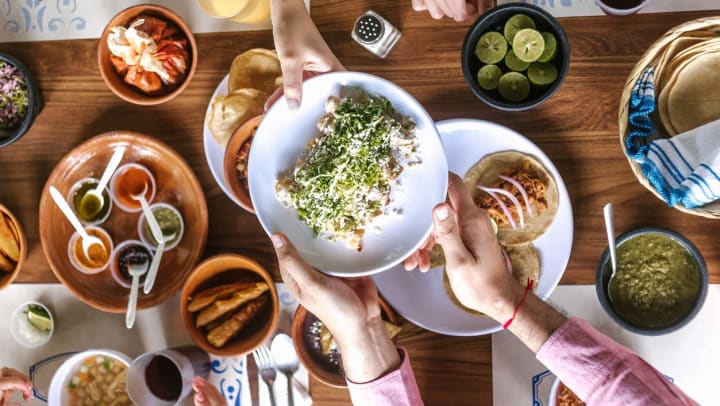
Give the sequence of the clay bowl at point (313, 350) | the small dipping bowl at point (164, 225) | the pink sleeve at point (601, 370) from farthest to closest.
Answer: the small dipping bowl at point (164, 225) < the clay bowl at point (313, 350) < the pink sleeve at point (601, 370)

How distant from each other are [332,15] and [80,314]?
51.7 inches

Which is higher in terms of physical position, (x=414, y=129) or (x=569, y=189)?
(x=414, y=129)

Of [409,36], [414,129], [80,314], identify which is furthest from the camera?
[80,314]

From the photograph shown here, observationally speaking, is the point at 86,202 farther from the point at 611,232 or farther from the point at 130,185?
the point at 611,232

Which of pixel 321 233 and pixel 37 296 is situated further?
pixel 37 296

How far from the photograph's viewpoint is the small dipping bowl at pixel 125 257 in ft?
6.19

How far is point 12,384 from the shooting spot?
6.14 ft

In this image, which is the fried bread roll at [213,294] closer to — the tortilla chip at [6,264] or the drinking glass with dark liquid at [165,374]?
the drinking glass with dark liquid at [165,374]

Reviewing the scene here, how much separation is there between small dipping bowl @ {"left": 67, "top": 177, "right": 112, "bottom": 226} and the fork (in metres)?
0.68

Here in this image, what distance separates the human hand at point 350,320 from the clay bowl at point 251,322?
189 mm

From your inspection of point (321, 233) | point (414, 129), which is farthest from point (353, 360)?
point (414, 129)

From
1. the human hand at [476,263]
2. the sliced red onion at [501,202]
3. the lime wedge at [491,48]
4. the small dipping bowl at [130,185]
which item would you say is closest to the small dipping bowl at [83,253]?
the small dipping bowl at [130,185]

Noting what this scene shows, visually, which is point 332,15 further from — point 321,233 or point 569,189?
point 569,189

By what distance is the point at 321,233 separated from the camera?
1595 millimetres
